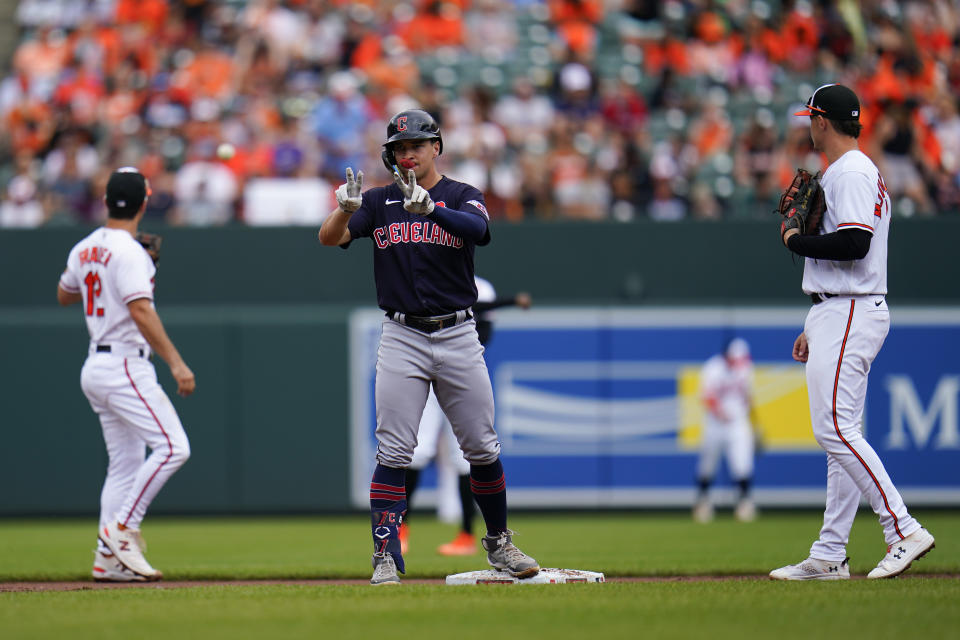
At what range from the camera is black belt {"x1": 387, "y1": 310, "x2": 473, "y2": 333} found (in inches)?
225

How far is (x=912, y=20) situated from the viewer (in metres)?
14.6

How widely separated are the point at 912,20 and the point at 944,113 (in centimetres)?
165

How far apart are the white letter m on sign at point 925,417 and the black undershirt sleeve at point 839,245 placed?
272 inches

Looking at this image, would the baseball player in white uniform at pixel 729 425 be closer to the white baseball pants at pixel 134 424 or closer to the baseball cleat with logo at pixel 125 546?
the white baseball pants at pixel 134 424

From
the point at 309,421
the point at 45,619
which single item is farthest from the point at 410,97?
the point at 45,619

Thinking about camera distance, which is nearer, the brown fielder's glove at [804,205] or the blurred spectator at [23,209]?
the brown fielder's glove at [804,205]

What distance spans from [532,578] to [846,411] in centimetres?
167

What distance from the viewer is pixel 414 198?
5312 mm

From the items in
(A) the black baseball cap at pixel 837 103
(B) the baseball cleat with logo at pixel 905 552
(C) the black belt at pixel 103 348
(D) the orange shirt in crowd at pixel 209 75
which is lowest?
(B) the baseball cleat with logo at pixel 905 552

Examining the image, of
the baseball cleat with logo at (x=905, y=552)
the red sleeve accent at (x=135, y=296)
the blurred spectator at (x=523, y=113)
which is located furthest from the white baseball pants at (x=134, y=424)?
the blurred spectator at (x=523, y=113)

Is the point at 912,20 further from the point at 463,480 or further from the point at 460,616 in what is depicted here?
the point at 460,616

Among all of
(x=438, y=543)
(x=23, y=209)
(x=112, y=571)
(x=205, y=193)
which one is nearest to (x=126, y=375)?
(x=112, y=571)

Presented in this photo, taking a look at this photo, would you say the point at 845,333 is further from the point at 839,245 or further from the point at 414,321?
the point at 414,321

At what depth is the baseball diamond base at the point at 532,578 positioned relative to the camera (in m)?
5.91
